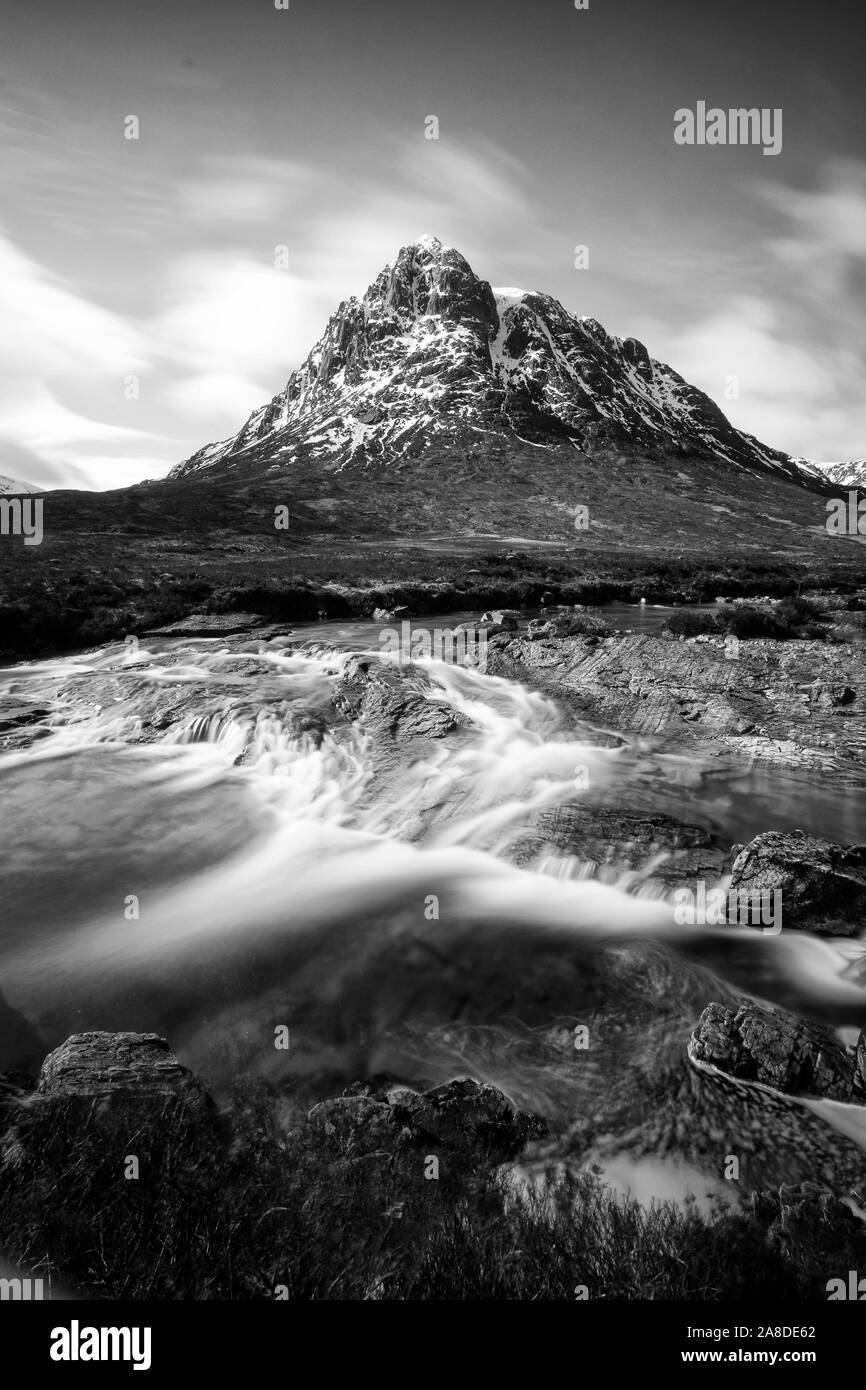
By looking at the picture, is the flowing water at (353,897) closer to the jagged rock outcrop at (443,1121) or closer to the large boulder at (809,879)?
the large boulder at (809,879)

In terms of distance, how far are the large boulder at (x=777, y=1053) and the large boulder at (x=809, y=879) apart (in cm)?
189

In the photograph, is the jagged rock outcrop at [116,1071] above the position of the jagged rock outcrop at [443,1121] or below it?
above

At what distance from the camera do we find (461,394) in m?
157

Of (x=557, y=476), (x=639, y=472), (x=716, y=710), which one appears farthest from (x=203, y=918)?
(x=639, y=472)

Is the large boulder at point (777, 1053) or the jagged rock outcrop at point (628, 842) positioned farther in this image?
the jagged rock outcrop at point (628, 842)

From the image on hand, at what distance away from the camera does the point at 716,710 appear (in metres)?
14.8

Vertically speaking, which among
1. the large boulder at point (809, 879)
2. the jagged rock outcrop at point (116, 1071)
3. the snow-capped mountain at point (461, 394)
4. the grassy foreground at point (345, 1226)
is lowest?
the grassy foreground at point (345, 1226)

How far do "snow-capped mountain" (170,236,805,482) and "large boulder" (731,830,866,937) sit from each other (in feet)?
426

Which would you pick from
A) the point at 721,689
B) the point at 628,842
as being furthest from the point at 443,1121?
the point at 721,689

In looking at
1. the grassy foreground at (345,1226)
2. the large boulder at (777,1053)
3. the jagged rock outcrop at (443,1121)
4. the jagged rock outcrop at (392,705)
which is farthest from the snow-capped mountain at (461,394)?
the grassy foreground at (345,1226)

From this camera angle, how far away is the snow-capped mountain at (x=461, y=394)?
142750 mm

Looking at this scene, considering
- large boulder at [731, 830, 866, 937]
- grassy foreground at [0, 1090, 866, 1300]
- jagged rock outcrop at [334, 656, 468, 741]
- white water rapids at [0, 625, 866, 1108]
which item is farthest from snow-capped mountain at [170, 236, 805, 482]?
grassy foreground at [0, 1090, 866, 1300]

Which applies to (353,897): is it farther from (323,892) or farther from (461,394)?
(461,394)

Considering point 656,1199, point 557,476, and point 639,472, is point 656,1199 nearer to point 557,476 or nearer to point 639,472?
point 557,476
